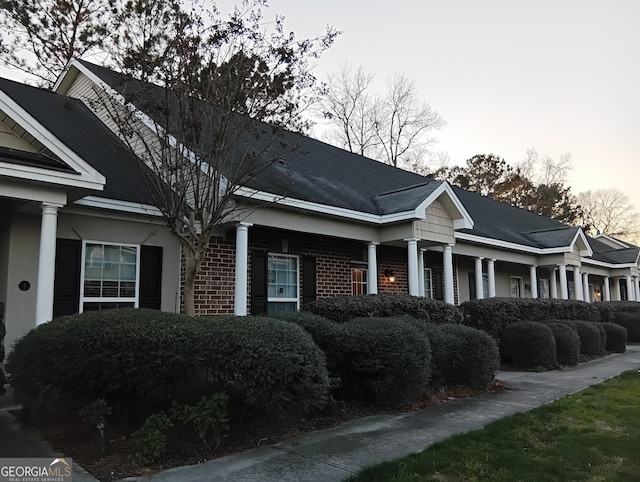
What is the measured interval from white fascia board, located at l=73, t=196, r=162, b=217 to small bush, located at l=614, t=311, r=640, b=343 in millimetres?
15715

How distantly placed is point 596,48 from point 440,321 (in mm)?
9007

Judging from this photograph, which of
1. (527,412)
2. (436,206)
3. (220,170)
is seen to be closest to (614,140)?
(436,206)

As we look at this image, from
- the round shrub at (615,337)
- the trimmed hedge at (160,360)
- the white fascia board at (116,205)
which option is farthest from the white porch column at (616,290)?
the trimmed hedge at (160,360)

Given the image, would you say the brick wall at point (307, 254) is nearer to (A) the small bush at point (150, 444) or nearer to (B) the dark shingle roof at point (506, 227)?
(B) the dark shingle roof at point (506, 227)

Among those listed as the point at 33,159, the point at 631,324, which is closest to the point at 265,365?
the point at 33,159

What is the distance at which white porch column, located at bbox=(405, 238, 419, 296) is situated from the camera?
11380 mm

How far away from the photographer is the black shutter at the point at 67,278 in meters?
7.68

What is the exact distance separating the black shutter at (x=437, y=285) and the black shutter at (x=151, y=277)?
9388mm

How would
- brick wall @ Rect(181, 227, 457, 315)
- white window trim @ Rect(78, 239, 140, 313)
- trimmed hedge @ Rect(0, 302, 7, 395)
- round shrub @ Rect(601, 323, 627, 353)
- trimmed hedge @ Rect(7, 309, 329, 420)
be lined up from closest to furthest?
trimmed hedge @ Rect(7, 309, 329, 420) < trimmed hedge @ Rect(0, 302, 7, 395) < white window trim @ Rect(78, 239, 140, 313) < brick wall @ Rect(181, 227, 457, 315) < round shrub @ Rect(601, 323, 627, 353)

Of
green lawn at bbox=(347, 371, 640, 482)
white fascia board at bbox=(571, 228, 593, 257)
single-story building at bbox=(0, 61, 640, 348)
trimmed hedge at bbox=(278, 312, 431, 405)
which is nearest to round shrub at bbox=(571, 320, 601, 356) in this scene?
single-story building at bbox=(0, 61, 640, 348)

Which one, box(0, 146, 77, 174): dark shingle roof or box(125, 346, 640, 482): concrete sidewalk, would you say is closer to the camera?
box(125, 346, 640, 482): concrete sidewalk

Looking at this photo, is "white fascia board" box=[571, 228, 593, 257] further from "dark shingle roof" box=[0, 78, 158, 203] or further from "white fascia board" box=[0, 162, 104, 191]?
"white fascia board" box=[0, 162, 104, 191]

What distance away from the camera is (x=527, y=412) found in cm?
632

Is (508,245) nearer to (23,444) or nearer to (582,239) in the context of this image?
(582,239)
